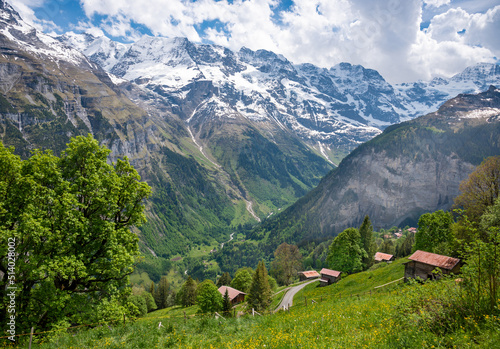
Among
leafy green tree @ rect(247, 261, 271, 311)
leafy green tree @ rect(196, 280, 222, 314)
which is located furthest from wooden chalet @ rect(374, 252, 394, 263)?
leafy green tree @ rect(196, 280, 222, 314)

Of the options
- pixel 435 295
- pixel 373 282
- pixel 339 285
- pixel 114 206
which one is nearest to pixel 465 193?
pixel 373 282

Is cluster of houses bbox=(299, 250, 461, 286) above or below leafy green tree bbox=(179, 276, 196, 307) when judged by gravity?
above

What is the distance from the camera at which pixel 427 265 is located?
136ft

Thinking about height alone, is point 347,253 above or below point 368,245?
below

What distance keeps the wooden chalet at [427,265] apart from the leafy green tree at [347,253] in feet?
92.7

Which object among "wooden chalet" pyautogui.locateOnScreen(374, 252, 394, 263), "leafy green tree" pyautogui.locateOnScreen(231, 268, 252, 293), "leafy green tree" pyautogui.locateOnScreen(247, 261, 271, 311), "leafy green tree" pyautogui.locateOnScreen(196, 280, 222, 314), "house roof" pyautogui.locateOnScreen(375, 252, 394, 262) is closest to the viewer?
"leafy green tree" pyautogui.locateOnScreen(247, 261, 271, 311)

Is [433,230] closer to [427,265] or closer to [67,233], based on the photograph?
[427,265]

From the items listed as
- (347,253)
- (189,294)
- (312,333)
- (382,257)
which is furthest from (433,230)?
(189,294)

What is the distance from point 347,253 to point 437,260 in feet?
106

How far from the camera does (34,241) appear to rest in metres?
14.1

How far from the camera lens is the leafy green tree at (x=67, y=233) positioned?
1426 cm

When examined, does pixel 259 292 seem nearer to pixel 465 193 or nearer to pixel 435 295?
pixel 465 193

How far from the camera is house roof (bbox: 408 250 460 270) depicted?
1483 inches

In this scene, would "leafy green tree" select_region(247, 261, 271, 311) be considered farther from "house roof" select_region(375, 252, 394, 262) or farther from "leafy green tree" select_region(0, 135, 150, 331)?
"house roof" select_region(375, 252, 394, 262)
